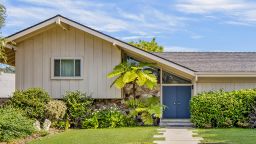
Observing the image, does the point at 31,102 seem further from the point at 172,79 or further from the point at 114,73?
the point at 172,79

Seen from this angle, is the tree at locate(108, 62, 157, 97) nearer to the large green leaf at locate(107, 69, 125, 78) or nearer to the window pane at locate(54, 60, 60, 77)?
the large green leaf at locate(107, 69, 125, 78)

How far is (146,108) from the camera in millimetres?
21312

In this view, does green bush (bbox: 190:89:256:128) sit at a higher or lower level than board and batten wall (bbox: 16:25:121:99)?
lower

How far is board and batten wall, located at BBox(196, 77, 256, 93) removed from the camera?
22156mm

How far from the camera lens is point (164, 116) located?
2302 cm

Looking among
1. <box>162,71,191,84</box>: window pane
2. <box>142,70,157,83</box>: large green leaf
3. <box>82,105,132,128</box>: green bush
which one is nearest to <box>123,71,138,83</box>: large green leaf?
<box>142,70,157,83</box>: large green leaf

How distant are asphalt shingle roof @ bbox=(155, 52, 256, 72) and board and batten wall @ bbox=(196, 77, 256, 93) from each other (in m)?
0.54

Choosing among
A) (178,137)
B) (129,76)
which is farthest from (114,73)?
(178,137)

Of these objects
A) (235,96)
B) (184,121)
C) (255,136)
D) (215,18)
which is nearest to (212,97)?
(235,96)

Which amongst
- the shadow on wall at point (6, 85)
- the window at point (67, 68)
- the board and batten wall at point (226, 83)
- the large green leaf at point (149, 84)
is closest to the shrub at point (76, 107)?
the window at point (67, 68)

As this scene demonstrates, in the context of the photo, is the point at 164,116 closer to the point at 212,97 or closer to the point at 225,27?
the point at 212,97

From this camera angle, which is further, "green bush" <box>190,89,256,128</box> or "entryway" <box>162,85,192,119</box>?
"entryway" <box>162,85,192,119</box>

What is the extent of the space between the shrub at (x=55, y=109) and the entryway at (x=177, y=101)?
5.22 m

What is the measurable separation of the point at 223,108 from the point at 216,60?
14.1ft
